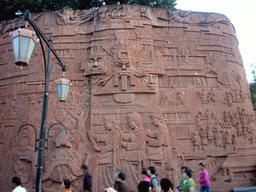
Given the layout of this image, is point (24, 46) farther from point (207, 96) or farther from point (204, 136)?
point (207, 96)

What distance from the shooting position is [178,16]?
35.6ft

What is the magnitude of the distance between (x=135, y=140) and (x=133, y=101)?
70.2 inches

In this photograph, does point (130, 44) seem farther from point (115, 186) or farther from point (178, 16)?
point (115, 186)

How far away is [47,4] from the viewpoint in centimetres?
1499

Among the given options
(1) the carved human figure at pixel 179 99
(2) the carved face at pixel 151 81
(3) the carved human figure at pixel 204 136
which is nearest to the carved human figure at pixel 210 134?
(3) the carved human figure at pixel 204 136

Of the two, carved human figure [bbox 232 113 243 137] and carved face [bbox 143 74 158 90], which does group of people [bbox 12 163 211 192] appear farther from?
carved human figure [bbox 232 113 243 137]

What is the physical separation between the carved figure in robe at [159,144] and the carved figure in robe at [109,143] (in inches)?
53.1

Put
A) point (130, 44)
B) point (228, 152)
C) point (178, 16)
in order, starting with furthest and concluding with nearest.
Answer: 1. point (178, 16)
2. point (130, 44)
3. point (228, 152)

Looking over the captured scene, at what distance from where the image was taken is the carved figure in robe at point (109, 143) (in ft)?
27.2

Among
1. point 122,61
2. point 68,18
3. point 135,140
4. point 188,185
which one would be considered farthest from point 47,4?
point 188,185

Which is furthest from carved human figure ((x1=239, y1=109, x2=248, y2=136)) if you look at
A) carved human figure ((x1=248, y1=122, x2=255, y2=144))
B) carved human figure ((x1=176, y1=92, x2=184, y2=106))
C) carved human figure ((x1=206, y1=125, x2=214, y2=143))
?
carved human figure ((x1=176, y1=92, x2=184, y2=106))

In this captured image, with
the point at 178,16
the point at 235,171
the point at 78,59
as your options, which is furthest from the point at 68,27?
the point at 235,171

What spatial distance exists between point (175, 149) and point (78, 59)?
640 centimetres

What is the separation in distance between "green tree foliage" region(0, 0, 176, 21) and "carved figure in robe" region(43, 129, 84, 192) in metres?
10.6
